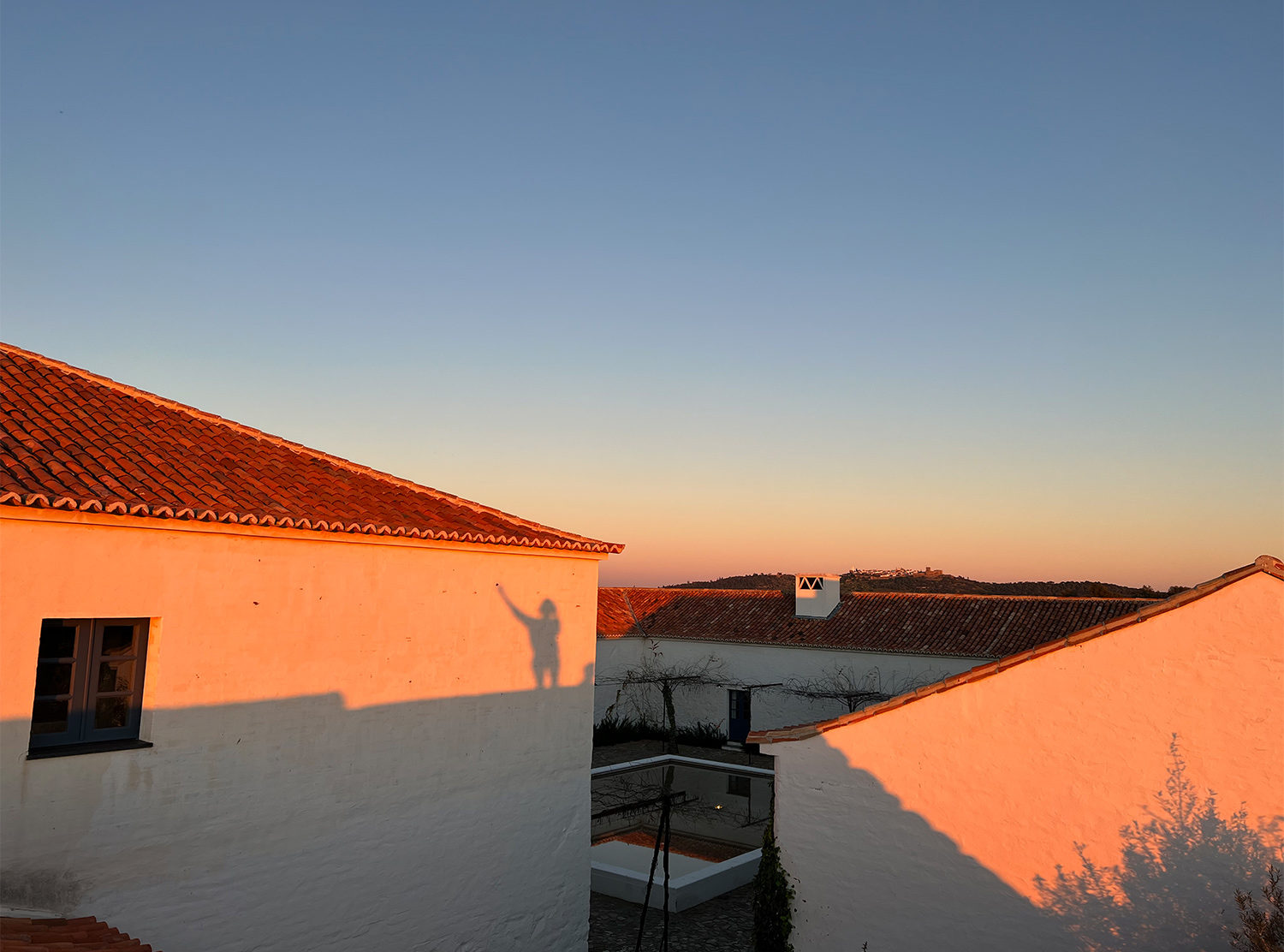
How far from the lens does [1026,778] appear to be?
333 inches

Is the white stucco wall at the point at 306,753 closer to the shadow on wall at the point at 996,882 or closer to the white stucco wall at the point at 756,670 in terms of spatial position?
the shadow on wall at the point at 996,882

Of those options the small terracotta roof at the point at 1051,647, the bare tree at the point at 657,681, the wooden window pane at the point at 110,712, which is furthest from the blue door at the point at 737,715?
the wooden window pane at the point at 110,712

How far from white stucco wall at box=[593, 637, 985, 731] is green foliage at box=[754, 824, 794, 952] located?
1607cm

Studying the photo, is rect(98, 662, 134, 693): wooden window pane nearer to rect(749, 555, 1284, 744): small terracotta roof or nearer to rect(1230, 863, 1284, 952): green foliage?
rect(749, 555, 1284, 744): small terracotta roof

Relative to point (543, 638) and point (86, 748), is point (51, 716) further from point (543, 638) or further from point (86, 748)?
point (543, 638)

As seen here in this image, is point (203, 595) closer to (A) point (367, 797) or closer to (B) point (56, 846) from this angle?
(B) point (56, 846)

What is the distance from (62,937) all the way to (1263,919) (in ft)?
32.1

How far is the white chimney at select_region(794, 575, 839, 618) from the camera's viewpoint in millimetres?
29109

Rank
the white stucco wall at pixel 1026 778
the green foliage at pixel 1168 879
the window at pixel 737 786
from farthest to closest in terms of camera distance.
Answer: the window at pixel 737 786 < the white stucco wall at pixel 1026 778 < the green foliage at pixel 1168 879

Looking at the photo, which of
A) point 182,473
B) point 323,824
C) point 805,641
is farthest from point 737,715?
point 182,473

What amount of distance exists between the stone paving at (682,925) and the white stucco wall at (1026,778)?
10.9ft

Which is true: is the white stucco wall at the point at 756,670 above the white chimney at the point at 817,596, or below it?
below

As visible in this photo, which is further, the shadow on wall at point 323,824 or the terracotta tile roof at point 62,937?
the shadow on wall at point 323,824

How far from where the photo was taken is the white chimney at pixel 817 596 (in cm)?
2911
